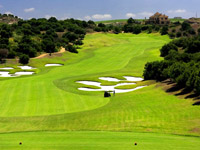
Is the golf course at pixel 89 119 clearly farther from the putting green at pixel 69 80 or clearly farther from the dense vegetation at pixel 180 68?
the dense vegetation at pixel 180 68

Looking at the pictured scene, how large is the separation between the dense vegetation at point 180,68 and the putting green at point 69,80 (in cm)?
966

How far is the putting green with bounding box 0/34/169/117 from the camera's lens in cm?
3742

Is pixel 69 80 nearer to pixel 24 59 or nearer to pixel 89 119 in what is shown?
pixel 24 59

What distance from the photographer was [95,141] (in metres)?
21.5

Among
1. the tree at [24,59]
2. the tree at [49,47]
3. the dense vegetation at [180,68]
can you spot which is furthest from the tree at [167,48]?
the tree at [24,59]

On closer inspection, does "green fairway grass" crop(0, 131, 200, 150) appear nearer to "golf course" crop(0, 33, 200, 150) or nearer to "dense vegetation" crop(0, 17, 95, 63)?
"golf course" crop(0, 33, 200, 150)

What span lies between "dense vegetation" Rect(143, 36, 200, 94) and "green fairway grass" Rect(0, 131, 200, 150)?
16038 millimetres

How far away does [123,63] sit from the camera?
8938cm

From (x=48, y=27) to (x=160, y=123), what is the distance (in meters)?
120

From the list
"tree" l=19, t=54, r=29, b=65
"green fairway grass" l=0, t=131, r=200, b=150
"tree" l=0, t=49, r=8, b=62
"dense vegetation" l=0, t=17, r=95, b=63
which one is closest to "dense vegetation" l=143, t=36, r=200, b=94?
"green fairway grass" l=0, t=131, r=200, b=150

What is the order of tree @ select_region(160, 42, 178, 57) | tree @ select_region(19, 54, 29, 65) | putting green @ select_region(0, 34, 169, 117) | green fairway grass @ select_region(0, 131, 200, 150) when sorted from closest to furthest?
green fairway grass @ select_region(0, 131, 200, 150)
putting green @ select_region(0, 34, 169, 117)
tree @ select_region(19, 54, 29, 65)
tree @ select_region(160, 42, 178, 57)

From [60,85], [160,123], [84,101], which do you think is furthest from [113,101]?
[60,85]

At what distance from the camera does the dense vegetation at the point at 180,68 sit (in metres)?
39.9

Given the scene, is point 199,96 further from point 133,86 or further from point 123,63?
point 123,63
